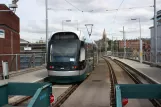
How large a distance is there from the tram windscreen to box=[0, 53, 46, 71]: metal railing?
159 inches

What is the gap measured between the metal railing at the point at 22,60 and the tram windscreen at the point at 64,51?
13.3 ft

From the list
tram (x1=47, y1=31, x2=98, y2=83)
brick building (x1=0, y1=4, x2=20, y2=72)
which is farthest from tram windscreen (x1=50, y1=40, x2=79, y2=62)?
brick building (x1=0, y1=4, x2=20, y2=72)

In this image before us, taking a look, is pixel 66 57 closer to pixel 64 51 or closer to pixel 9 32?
pixel 64 51

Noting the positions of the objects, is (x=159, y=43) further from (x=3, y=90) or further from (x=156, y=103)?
(x=3, y=90)

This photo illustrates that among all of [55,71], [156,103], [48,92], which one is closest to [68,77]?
[55,71]

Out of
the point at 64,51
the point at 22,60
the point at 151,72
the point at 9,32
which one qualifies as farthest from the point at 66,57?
the point at 9,32

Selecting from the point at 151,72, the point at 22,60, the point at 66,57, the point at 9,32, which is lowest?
the point at 151,72

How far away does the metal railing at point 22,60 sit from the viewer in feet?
68.0

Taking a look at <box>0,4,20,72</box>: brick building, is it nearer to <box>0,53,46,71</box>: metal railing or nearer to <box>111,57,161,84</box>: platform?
<box>0,53,46,71</box>: metal railing

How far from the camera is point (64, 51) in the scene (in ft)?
55.2

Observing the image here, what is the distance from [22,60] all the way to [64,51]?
775 cm

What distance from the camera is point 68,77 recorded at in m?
16.4

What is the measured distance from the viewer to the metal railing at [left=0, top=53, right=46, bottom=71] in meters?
20.7

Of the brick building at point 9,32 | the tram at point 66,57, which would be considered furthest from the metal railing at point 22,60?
the tram at point 66,57
